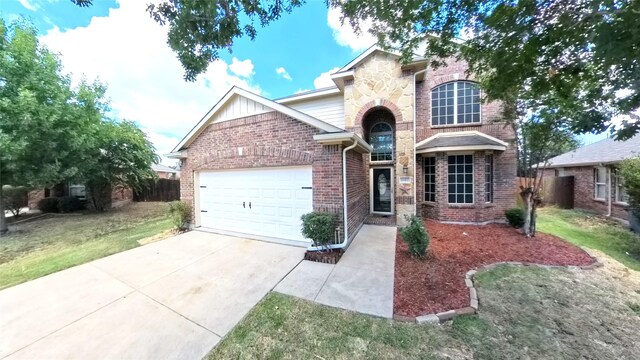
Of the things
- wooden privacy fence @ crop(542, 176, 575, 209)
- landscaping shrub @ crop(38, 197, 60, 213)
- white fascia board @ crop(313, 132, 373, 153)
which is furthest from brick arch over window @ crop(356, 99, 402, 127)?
landscaping shrub @ crop(38, 197, 60, 213)

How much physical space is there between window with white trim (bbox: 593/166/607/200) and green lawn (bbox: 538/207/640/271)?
3.98 ft

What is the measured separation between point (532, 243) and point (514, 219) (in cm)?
199

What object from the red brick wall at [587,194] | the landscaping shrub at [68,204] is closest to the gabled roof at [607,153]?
the red brick wall at [587,194]

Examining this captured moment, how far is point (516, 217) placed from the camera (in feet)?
28.3

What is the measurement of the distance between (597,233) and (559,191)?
7.63 m

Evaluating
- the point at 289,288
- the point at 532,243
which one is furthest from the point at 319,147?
the point at 532,243

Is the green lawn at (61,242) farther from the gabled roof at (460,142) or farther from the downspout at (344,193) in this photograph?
the gabled roof at (460,142)

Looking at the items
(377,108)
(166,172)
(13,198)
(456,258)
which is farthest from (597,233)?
(166,172)

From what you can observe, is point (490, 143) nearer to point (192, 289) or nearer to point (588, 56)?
point (588, 56)

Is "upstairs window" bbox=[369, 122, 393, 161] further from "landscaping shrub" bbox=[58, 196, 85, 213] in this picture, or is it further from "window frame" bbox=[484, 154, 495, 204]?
"landscaping shrub" bbox=[58, 196, 85, 213]

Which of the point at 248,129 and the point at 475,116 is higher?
the point at 475,116

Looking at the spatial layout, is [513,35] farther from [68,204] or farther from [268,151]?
[68,204]

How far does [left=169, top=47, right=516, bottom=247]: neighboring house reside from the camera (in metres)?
6.63

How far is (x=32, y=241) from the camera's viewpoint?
8.33 metres
